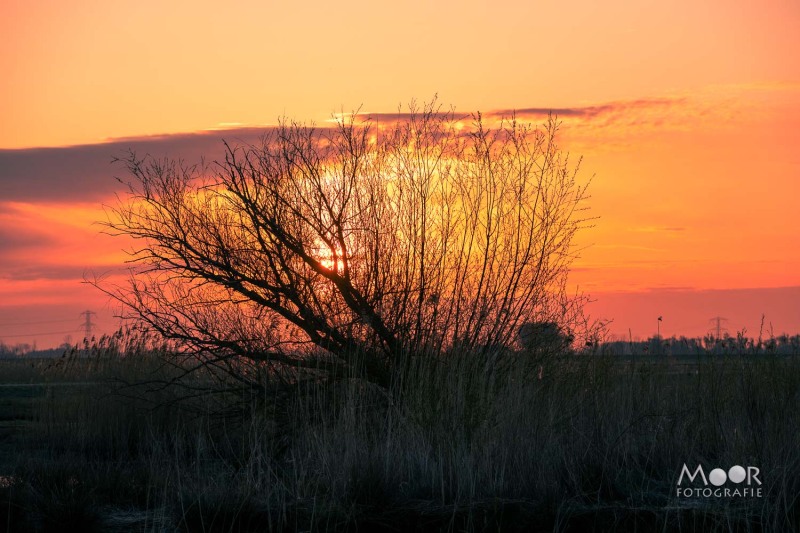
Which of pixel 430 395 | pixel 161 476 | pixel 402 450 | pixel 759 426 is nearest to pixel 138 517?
pixel 161 476

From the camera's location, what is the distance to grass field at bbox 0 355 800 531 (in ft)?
26.0

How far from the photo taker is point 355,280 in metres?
12.4

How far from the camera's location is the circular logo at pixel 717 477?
8.86m

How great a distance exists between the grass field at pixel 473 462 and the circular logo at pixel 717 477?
295 mm

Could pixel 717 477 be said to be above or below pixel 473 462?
below

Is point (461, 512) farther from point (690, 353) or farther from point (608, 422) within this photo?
point (690, 353)

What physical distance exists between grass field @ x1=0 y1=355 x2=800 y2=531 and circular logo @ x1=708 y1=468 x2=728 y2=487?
0.29 meters

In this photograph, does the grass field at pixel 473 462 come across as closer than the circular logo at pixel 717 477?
Yes

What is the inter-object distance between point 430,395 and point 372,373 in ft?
7.07

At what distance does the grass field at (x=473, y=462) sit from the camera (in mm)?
7922

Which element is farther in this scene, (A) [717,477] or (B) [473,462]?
(A) [717,477]

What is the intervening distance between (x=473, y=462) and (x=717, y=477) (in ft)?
8.23

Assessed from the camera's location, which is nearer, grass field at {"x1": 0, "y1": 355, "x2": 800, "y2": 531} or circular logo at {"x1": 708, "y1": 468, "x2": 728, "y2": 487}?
grass field at {"x1": 0, "y1": 355, "x2": 800, "y2": 531}

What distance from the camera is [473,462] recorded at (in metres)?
8.57
